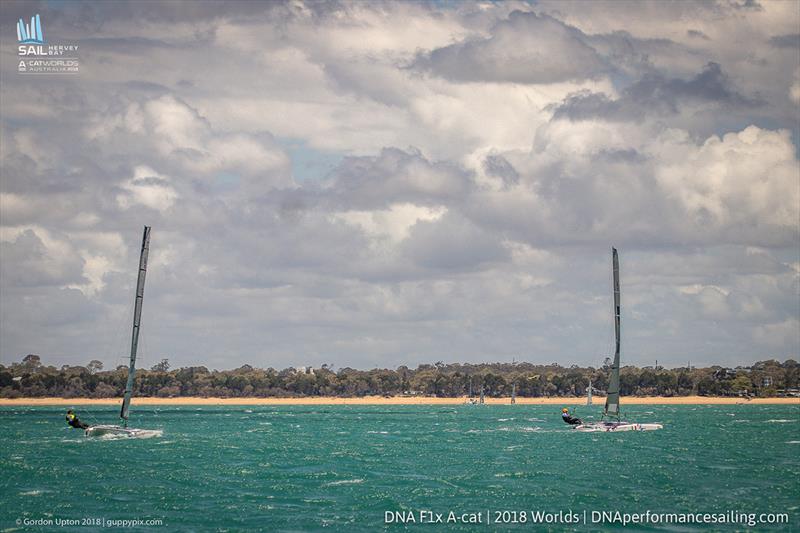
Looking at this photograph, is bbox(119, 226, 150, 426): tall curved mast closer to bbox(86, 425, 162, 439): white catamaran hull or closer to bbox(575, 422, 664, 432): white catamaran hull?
bbox(86, 425, 162, 439): white catamaran hull

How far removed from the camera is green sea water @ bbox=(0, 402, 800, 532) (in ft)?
199

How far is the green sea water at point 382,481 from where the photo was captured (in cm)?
6072

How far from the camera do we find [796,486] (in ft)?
247

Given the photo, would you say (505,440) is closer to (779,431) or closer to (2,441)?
(779,431)

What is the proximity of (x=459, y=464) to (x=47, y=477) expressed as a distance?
35315mm

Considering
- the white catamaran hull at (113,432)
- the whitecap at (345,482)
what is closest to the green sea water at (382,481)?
the whitecap at (345,482)

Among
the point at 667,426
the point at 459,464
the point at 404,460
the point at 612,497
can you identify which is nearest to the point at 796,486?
the point at 612,497

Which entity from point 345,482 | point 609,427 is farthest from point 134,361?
point 609,427

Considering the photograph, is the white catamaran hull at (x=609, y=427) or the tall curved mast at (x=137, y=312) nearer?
the tall curved mast at (x=137, y=312)

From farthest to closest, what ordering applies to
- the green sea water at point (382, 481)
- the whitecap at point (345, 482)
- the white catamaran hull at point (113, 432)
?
the white catamaran hull at point (113, 432) → the whitecap at point (345, 482) → the green sea water at point (382, 481)

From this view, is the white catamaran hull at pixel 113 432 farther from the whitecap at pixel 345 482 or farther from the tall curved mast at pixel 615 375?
the tall curved mast at pixel 615 375

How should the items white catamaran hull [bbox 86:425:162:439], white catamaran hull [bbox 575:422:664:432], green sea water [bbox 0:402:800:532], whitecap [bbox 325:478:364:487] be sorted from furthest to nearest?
white catamaran hull [bbox 575:422:664:432] → white catamaran hull [bbox 86:425:162:439] → whitecap [bbox 325:478:364:487] → green sea water [bbox 0:402:800:532]

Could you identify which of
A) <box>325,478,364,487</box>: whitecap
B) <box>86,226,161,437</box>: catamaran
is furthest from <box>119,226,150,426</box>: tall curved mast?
<box>325,478,364,487</box>: whitecap

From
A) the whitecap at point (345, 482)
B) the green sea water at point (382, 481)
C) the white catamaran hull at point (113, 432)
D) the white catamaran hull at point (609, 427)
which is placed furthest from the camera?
the white catamaran hull at point (609, 427)
